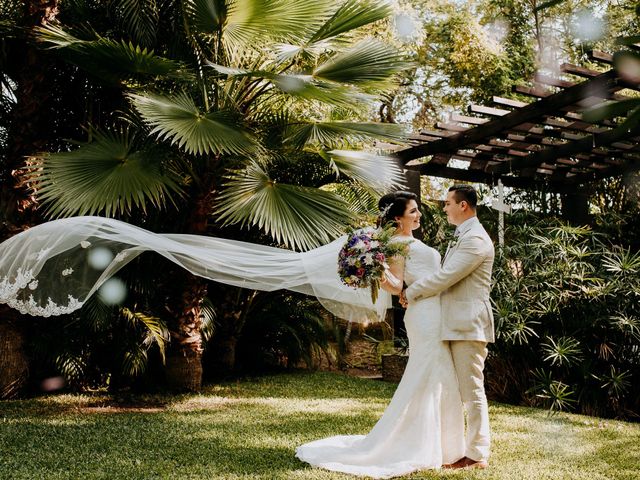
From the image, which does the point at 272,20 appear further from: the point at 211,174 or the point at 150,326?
the point at 150,326

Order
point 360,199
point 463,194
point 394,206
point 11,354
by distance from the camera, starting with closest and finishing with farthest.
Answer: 1. point 463,194
2. point 394,206
3. point 11,354
4. point 360,199

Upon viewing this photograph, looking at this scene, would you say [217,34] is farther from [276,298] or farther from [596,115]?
[596,115]

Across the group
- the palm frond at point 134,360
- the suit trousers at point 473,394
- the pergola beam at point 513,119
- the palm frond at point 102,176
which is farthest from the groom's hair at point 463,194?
the palm frond at point 134,360

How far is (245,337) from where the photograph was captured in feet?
32.5

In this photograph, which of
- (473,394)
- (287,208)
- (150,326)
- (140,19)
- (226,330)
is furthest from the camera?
(226,330)

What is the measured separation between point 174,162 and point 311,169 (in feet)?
5.86

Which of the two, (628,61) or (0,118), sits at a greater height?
(0,118)

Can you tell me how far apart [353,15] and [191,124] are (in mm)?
1962

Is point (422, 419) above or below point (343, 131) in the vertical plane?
below

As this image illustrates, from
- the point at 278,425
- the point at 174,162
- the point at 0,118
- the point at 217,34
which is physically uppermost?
the point at 217,34

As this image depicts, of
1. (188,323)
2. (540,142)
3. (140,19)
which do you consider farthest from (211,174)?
(540,142)

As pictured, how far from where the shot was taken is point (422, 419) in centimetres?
430

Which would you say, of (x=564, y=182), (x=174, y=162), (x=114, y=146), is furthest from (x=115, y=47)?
(x=564, y=182)

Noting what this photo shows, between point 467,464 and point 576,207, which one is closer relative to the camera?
point 467,464
